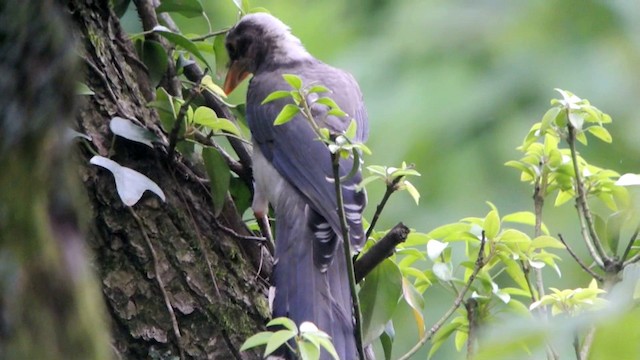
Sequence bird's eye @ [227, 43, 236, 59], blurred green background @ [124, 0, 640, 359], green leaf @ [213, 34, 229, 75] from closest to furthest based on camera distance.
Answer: blurred green background @ [124, 0, 640, 359]
green leaf @ [213, 34, 229, 75]
bird's eye @ [227, 43, 236, 59]

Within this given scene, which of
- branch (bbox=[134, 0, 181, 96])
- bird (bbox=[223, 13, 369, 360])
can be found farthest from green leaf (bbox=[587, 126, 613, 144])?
Result: branch (bbox=[134, 0, 181, 96])

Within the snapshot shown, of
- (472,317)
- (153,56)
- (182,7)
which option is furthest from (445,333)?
(182,7)

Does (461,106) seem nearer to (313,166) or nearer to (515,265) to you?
(515,265)

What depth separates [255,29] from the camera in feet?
10.2

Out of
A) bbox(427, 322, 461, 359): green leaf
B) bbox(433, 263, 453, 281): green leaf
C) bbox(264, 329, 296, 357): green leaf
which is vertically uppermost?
bbox(264, 329, 296, 357): green leaf

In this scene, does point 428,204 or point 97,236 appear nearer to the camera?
point 97,236

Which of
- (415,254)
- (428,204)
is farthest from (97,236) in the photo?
(428,204)

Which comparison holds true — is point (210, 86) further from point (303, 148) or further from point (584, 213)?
point (584, 213)

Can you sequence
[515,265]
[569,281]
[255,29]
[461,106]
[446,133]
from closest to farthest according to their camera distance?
[461,106], [446,133], [515,265], [569,281], [255,29]

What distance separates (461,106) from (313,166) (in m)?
1.08

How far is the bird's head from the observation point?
10.2ft

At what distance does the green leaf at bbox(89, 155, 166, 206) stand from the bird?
1.15 ft

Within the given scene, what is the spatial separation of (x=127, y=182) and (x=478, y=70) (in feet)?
2.21

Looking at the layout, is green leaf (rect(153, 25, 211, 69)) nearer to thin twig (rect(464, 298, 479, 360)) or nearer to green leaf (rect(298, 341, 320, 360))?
thin twig (rect(464, 298, 479, 360))
